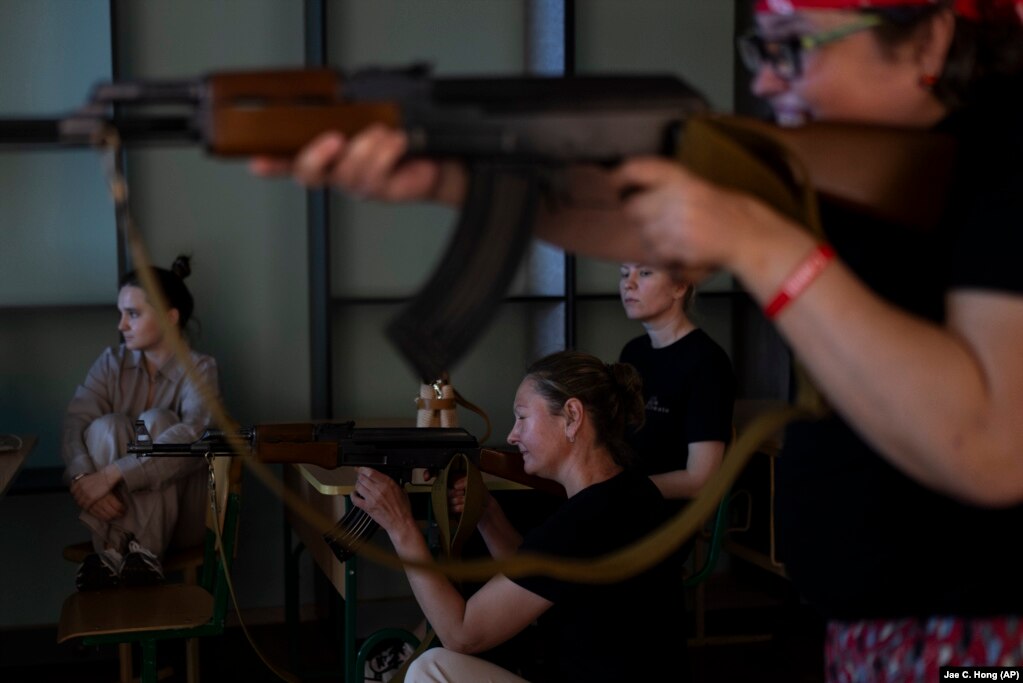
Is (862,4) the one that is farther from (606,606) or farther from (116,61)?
(116,61)

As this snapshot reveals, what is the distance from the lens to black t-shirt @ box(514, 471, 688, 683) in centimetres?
206

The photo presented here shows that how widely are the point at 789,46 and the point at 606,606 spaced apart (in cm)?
120

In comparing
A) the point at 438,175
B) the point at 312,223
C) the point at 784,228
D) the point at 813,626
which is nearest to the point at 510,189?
the point at 438,175

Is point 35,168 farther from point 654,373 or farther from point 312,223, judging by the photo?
point 654,373

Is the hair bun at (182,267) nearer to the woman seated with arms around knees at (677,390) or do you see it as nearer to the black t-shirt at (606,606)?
the woman seated with arms around knees at (677,390)

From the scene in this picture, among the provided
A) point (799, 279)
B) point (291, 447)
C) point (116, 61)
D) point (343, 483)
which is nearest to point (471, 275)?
point (799, 279)

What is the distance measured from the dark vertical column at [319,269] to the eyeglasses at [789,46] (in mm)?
2878

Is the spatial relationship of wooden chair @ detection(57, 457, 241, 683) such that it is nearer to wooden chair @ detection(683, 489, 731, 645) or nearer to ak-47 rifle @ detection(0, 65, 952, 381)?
wooden chair @ detection(683, 489, 731, 645)

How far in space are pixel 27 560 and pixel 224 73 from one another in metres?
3.40

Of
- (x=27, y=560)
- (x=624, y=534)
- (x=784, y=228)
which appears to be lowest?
(x=27, y=560)

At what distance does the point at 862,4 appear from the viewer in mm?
1075

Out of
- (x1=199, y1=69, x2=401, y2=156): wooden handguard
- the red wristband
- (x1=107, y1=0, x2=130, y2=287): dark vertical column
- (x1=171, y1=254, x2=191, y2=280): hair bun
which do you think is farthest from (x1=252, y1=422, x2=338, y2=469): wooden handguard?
the red wristband

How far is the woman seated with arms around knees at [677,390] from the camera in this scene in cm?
308

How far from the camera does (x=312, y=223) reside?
164 inches
